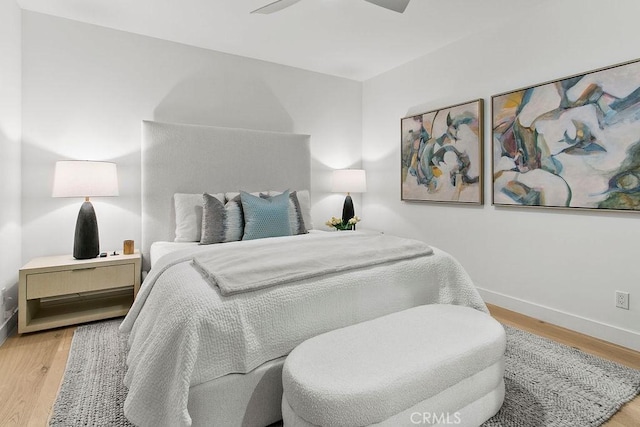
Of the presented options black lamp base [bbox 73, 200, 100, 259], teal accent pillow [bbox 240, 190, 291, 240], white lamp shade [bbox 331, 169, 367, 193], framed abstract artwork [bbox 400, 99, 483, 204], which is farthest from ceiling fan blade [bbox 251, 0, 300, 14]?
white lamp shade [bbox 331, 169, 367, 193]

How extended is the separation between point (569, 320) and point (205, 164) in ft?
11.1

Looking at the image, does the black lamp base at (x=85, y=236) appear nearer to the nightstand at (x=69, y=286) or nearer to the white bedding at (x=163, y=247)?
the nightstand at (x=69, y=286)

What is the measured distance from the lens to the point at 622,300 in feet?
7.65

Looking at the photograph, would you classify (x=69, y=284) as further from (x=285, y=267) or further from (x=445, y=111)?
(x=445, y=111)

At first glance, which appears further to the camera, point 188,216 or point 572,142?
point 188,216

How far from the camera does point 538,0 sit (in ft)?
8.63

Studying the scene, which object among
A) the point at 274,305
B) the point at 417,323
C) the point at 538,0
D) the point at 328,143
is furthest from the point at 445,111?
the point at 274,305

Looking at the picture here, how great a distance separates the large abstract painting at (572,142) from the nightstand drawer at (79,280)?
128 inches

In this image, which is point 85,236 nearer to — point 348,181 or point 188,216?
point 188,216

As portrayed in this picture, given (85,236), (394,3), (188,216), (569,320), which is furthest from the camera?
(188,216)

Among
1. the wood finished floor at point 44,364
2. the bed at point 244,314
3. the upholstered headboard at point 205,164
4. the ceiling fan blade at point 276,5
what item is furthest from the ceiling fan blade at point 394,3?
the wood finished floor at point 44,364

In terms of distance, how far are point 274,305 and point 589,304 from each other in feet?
7.85

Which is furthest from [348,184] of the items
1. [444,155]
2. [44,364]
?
[44,364]

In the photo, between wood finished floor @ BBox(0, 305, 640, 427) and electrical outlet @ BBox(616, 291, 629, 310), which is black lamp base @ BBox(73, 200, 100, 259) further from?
electrical outlet @ BBox(616, 291, 629, 310)
